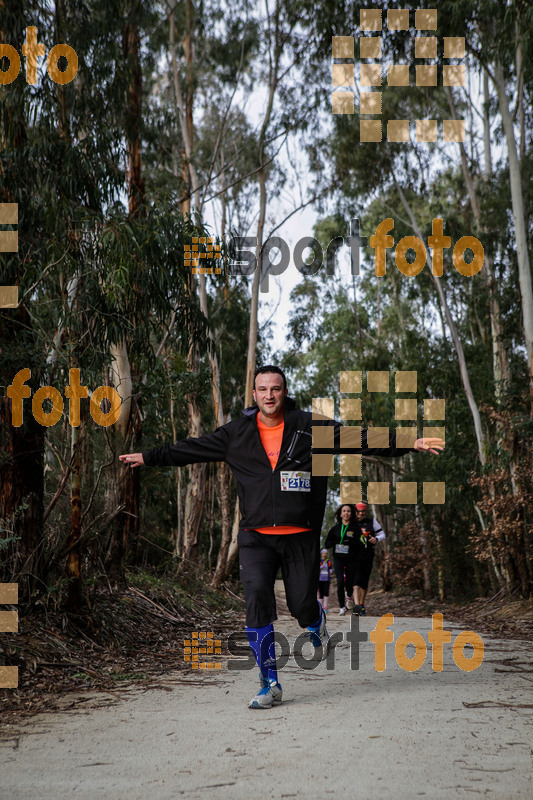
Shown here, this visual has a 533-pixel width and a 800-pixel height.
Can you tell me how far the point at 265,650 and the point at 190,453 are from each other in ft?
4.10

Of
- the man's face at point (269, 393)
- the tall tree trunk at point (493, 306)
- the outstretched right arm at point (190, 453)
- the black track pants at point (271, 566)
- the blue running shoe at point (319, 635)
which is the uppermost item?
the tall tree trunk at point (493, 306)

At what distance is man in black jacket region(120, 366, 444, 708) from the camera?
4.87 meters

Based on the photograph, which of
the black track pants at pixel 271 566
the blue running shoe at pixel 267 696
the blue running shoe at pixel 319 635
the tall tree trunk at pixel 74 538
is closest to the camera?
the blue running shoe at pixel 267 696

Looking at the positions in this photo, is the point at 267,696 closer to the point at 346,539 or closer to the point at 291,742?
the point at 291,742

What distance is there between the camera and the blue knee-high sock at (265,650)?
15.5ft

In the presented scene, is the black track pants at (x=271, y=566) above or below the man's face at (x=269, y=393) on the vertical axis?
below

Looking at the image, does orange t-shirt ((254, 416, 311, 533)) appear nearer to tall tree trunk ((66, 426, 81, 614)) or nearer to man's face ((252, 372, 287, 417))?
man's face ((252, 372, 287, 417))

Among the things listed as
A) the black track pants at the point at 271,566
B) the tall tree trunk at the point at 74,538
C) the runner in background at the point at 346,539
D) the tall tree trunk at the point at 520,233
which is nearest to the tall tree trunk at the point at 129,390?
the tall tree trunk at the point at 74,538

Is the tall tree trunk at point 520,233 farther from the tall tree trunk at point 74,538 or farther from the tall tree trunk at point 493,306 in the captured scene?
the tall tree trunk at point 74,538

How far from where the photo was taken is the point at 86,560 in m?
8.49

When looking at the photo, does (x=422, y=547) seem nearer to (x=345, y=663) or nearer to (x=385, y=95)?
(x=385, y=95)

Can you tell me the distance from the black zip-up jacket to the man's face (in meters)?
0.10

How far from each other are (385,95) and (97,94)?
28.7 feet

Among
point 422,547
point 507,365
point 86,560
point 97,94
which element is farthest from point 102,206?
point 422,547
